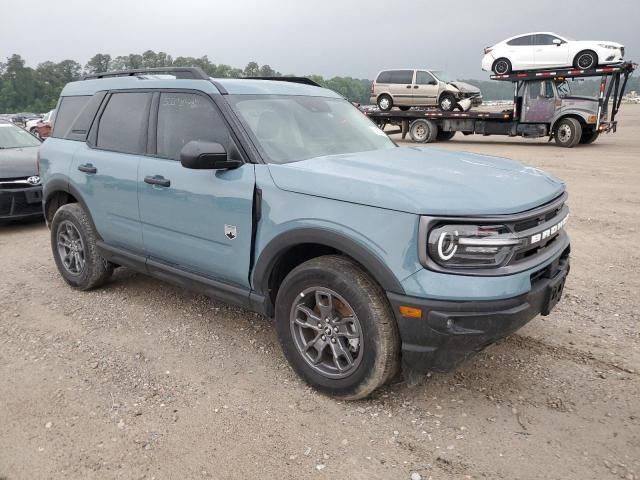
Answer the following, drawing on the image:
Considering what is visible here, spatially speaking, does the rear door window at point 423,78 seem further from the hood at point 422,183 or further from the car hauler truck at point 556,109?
the hood at point 422,183

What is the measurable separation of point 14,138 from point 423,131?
590 inches

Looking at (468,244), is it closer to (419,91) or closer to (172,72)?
(172,72)

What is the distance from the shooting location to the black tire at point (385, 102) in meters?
21.7

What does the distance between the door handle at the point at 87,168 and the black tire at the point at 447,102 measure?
17963 mm

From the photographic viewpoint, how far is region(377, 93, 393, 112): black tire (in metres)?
21.7

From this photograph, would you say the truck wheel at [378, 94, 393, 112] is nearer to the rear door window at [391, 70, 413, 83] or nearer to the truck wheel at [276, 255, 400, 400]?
the rear door window at [391, 70, 413, 83]

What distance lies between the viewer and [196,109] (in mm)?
3621

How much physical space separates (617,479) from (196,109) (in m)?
3.25

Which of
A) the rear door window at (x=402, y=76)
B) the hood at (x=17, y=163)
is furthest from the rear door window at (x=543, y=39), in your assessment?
the hood at (x=17, y=163)

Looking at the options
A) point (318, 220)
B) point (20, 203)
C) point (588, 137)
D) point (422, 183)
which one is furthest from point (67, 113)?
point (588, 137)

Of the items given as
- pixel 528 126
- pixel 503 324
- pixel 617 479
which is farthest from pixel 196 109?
pixel 528 126

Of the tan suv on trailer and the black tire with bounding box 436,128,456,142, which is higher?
the tan suv on trailer

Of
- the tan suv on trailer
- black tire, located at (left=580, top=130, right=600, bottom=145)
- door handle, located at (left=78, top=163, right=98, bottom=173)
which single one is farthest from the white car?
door handle, located at (left=78, top=163, right=98, bottom=173)

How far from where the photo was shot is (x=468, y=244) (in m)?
2.52
